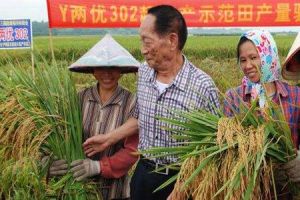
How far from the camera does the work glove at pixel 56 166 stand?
2539 millimetres

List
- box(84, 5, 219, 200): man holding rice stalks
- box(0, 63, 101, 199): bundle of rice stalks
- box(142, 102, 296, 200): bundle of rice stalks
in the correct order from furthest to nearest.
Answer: box(0, 63, 101, 199): bundle of rice stalks, box(84, 5, 219, 200): man holding rice stalks, box(142, 102, 296, 200): bundle of rice stalks

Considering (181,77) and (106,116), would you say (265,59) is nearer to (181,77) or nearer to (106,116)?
(181,77)

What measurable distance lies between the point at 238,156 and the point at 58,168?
3.48ft

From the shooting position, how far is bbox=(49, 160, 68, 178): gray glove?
8.34 feet

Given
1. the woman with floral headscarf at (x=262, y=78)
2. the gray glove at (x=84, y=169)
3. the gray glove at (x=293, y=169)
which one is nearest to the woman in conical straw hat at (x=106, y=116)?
the gray glove at (x=84, y=169)

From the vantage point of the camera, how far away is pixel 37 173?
2410 millimetres

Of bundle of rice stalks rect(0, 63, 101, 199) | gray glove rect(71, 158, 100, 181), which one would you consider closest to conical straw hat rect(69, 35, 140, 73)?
bundle of rice stalks rect(0, 63, 101, 199)

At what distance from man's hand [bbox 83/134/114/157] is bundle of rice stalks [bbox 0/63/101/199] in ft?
0.32

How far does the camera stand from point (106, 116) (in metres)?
2.55

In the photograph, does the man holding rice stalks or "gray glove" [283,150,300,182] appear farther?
the man holding rice stalks

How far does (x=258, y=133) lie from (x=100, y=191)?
109 cm

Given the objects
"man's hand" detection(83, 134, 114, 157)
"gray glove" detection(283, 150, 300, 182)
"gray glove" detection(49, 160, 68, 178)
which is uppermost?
"gray glove" detection(283, 150, 300, 182)

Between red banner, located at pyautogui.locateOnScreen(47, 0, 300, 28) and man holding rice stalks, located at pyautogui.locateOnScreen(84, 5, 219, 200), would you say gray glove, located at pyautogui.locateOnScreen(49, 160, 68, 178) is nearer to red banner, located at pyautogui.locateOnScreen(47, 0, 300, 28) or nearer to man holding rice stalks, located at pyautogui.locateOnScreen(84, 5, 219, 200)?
man holding rice stalks, located at pyautogui.locateOnScreen(84, 5, 219, 200)

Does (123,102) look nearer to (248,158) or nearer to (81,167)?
(81,167)
